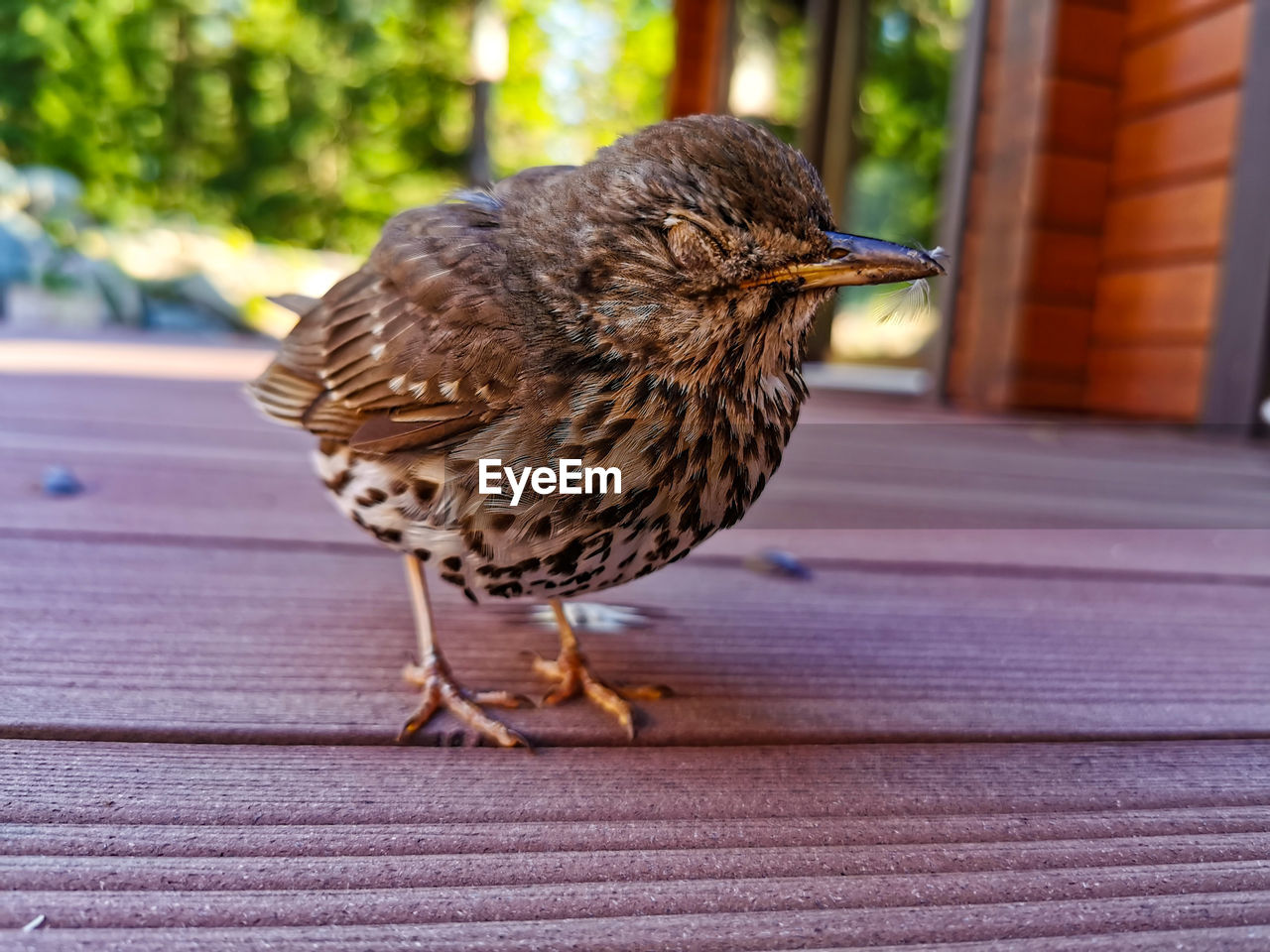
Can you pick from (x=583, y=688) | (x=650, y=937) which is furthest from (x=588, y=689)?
(x=650, y=937)

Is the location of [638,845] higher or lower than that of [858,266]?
lower

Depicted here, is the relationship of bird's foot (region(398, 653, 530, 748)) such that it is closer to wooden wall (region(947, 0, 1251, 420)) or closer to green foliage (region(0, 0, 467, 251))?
wooden wall (region(947, 0, 1251, 420))

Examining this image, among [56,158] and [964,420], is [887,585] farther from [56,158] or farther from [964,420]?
[56,158]

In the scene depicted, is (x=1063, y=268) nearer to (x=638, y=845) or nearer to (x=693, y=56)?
(x=638, y=845)

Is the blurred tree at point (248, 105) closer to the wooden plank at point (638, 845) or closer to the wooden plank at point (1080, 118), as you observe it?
the wooden plank at point (1080, 118)

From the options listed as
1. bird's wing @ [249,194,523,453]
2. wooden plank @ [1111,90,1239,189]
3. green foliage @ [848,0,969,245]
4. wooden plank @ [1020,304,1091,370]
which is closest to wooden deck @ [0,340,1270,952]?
bird's wing @ [249,194,523,453]

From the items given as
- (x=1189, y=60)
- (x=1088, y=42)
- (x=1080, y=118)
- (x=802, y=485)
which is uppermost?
(x=1088, y=42)
